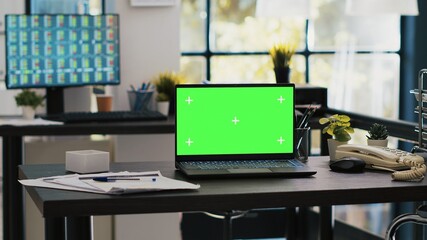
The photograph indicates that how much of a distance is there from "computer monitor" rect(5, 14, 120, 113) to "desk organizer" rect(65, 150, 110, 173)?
2.18 metres

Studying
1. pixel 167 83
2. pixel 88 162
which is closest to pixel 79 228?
pixel 88 162

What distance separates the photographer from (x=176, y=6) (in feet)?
17.0

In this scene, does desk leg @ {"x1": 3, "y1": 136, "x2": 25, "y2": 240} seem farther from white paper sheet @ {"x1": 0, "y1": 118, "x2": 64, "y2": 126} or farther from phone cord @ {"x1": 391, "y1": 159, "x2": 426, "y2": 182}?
phone cord @ {"x1": 391, "y1": 159, "x2": 426, "y2": 182}

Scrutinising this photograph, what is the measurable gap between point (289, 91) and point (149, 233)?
2.39m

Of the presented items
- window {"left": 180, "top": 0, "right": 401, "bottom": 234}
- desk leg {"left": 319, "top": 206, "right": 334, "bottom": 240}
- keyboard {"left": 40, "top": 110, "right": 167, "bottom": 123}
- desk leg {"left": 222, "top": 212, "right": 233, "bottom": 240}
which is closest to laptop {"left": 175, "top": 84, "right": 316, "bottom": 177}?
desk leg {"left": 222, "top": 212, "right": 233, "bottom": 240}

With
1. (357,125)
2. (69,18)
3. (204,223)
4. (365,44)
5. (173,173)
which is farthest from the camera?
(365,44)

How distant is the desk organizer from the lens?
2.85 m

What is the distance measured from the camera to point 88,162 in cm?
285

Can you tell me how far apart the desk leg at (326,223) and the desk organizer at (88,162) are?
6.06 ft

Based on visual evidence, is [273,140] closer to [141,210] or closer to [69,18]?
[141,210]

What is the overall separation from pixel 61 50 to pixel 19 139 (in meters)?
0.65

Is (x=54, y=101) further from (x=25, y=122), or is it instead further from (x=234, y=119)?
(x=234, y=119)

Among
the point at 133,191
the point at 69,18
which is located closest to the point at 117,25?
the point at 69,18

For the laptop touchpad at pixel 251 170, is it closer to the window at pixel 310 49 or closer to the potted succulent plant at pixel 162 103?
the potted succulent plant at pixel 162 103
